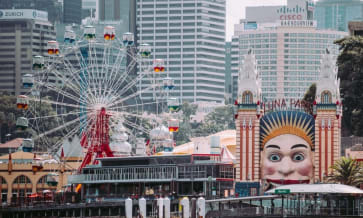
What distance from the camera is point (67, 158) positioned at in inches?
7195

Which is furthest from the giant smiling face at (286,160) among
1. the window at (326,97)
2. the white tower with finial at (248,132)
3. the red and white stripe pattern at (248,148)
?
the window at (326,97)

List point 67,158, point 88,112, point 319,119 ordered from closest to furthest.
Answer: point 319,119 < point 88,112 < point 67,158

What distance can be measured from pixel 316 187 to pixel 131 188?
36509 millimetres

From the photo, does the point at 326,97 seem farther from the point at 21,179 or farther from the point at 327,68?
the point at 21,179

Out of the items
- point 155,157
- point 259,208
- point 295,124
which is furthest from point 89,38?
point 259,208

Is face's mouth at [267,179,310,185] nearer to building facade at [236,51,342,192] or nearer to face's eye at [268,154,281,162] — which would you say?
building facade at [236,51,342,192]

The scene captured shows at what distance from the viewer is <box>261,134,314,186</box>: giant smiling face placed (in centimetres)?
13662

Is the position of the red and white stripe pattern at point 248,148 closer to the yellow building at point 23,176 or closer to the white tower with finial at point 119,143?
the white tower with finial at point 119,143

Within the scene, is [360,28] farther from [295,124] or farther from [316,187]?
[316,187]

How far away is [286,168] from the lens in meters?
137

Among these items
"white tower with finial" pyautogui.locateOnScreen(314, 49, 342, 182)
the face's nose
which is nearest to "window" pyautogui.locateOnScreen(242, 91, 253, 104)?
"white tower with finial" pyautogui.locateOnScreen(314, 49, 342, 182)

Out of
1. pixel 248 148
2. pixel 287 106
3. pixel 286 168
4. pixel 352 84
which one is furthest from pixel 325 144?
pixel 352 84

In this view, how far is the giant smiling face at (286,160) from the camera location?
13662 cm

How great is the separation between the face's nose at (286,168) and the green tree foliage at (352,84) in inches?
1222
